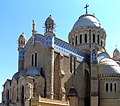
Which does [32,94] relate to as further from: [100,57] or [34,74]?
[100,57]

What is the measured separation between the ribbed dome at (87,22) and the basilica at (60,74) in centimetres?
80

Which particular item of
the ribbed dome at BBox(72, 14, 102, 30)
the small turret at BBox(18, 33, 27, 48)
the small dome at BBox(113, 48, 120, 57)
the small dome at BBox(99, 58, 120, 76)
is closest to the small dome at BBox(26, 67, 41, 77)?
the small turret at BBox(18, 33, 27, 48)

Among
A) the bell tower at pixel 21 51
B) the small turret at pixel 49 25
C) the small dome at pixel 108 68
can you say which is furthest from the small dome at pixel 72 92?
the small turret at pixel 49 25

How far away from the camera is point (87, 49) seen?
154ft

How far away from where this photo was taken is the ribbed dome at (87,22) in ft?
158

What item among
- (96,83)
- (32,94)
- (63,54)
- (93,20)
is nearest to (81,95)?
(96,83)

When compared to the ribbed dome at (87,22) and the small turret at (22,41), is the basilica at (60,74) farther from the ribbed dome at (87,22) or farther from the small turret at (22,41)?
the ribbed dome at (87,22)

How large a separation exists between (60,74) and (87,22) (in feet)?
43.6

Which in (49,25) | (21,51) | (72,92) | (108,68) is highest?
(49,25)

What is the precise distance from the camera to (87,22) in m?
48.5

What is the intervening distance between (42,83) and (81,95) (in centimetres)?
761

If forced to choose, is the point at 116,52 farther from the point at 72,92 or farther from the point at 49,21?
the point at 49,21

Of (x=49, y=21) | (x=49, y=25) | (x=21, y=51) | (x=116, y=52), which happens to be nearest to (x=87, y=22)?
(x=49, y=21)

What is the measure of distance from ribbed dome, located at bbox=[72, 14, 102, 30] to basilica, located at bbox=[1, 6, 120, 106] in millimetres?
797
